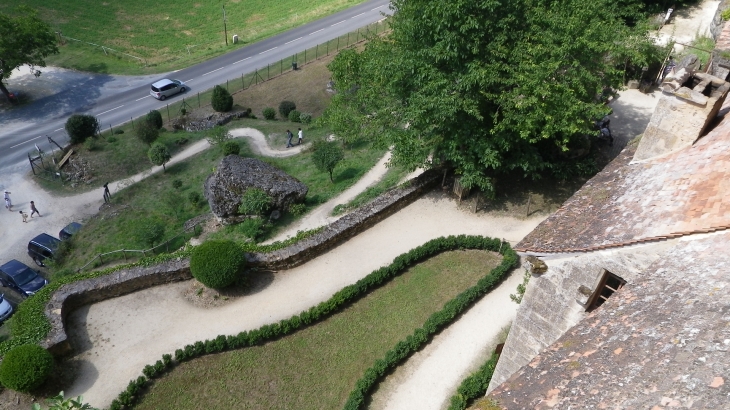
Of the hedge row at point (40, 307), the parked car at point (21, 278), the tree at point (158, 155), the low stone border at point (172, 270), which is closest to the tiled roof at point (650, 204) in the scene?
the low stone border at point (172, 270)

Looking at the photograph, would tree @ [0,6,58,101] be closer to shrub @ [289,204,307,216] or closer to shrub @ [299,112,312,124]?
shrub @ [299,112,312,124]

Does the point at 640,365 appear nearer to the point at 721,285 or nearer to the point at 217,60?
the point at 721,285

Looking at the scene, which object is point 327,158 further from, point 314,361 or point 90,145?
point 90,145

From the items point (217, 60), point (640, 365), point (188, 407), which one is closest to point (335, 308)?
point (188, 407)

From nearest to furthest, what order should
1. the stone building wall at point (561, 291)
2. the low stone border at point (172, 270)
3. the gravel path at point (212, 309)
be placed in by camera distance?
the stone building wall at point (561, 291)
the gravel path at point (212, 309)
the low stone border at point (172, 270)

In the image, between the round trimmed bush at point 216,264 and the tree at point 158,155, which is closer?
the round trimmed bush at point 216,264

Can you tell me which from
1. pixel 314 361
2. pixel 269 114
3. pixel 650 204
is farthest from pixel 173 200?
pixel 650 204

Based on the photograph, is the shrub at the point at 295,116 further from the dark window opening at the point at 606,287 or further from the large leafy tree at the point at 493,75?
the dark window opening at the point at 606,287

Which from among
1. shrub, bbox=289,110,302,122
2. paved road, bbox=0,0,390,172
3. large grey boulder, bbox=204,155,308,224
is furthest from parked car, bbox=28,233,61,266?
shrub, bbox=289,110,302,122
